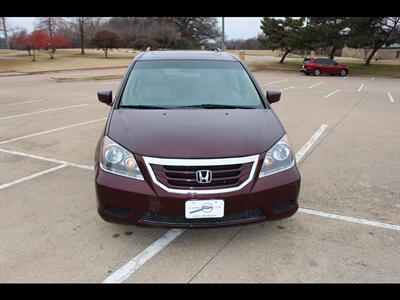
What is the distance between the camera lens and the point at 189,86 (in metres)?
4.25

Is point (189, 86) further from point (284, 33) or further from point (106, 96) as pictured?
point (284, 33)

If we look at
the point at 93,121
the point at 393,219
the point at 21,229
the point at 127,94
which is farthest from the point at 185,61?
the point at 93,121

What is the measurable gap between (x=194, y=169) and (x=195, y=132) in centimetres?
46

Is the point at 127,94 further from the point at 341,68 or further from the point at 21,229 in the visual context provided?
the point at 341,68

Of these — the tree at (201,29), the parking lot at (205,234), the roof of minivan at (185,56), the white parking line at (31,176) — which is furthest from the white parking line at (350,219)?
the tree at (201,29)

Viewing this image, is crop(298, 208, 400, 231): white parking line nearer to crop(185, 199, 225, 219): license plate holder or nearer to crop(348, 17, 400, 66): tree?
crop(185, 199, 225, 219): license plate holder

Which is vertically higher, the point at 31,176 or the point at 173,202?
the point at 173,202

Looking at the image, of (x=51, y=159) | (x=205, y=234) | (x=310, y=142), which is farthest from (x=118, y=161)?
(x=310, y=142)

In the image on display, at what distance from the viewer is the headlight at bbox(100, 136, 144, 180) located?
2963mm

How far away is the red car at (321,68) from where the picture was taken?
30.4 meters

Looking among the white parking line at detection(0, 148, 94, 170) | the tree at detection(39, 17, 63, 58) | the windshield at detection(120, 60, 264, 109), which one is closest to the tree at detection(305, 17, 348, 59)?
the windshield at detection(120, 60, 264, 109)

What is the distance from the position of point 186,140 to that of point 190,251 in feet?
3.05

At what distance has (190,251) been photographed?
313 centimetres

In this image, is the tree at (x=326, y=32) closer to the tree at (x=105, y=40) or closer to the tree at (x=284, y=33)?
the tree at (x=284, y=33)
